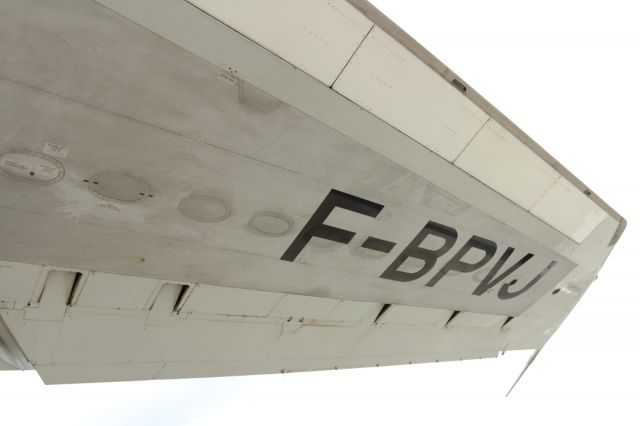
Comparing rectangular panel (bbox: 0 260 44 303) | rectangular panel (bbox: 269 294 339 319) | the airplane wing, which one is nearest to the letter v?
the airplane wing

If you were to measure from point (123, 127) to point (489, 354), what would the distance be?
30.7ft

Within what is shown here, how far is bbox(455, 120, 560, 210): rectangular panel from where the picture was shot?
14.2ft

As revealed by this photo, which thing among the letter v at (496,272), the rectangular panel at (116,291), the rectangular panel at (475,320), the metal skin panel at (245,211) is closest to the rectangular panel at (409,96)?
the metal skin panel at (245,211)

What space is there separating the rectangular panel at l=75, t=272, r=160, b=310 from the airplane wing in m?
0.02

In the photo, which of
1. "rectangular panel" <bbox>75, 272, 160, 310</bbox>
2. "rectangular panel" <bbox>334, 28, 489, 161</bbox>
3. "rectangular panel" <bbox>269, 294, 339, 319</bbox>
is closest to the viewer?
"rectangular panel" <bbox>334, 28, 489, 161</bbox>

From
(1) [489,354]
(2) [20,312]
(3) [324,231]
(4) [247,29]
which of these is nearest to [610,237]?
(1) [489,354]

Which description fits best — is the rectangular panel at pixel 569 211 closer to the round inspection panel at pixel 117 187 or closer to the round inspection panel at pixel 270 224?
the round inspection panel at pixel 270 224

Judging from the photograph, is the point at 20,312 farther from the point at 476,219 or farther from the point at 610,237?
the point at 610,237

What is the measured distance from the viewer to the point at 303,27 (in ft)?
9.89

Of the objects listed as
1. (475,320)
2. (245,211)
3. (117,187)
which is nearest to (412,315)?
(475,320)

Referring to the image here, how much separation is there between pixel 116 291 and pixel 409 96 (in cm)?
374

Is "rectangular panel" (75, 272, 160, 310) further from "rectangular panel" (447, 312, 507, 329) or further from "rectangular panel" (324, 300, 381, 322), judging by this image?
"rectangular panel" (447, 312, 507, 329)

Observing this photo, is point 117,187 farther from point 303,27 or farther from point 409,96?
point 409,96

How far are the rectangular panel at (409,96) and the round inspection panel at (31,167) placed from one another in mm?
2419
